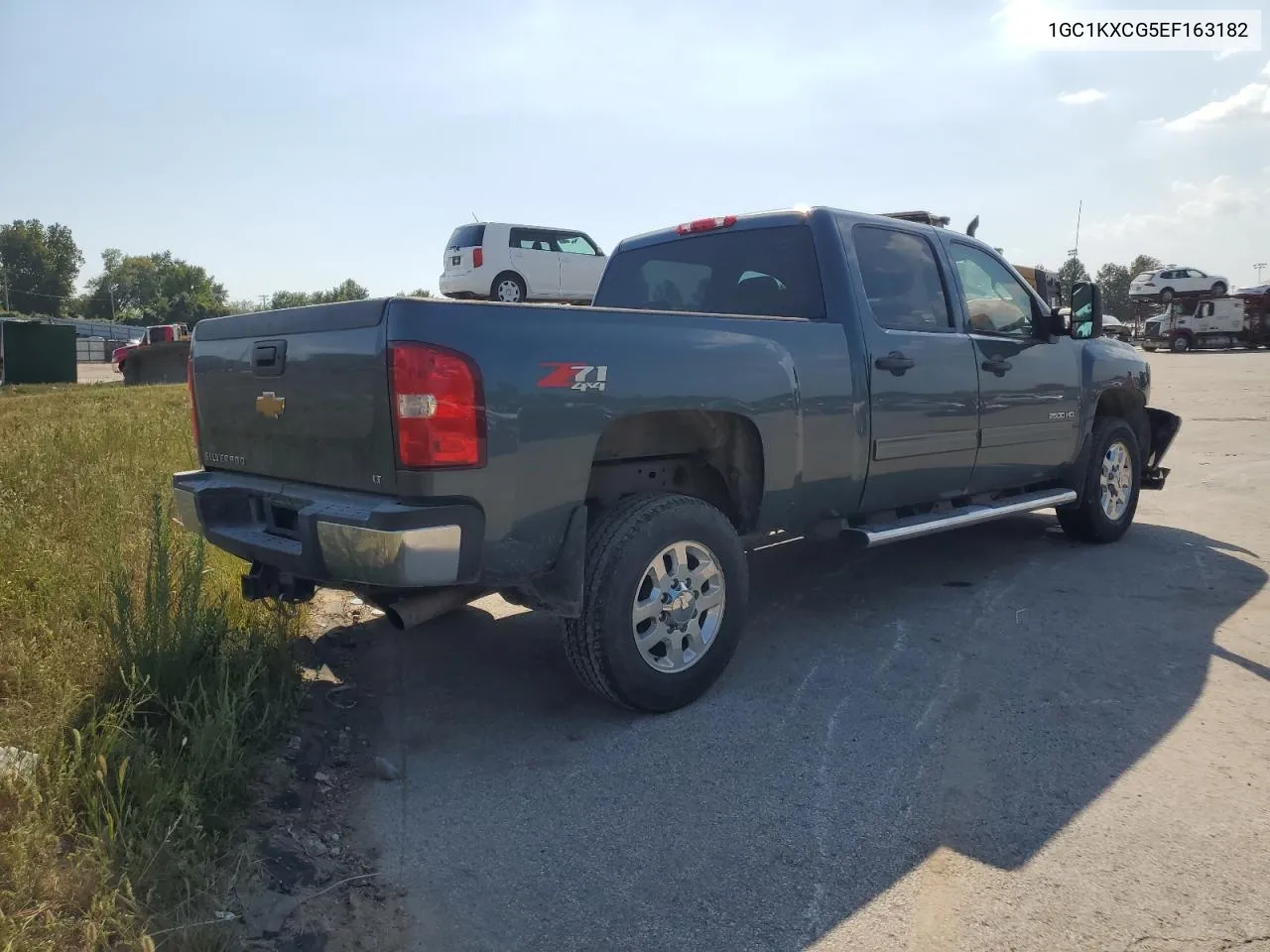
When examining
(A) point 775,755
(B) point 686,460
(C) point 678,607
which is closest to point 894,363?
(B) point 686,460

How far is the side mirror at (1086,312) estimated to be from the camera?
5.91 meters

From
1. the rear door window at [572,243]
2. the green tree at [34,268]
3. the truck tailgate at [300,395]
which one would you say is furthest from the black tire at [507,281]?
the green tree at [34,268]

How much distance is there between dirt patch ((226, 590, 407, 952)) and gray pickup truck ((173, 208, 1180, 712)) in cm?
56

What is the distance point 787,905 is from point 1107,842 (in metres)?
1.07

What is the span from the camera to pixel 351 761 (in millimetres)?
3484

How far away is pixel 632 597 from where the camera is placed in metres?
3.61

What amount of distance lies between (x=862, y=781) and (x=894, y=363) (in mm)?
2195

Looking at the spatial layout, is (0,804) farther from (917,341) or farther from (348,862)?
(917,341)

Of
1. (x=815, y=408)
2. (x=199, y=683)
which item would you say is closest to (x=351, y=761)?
(x=199, y=683)

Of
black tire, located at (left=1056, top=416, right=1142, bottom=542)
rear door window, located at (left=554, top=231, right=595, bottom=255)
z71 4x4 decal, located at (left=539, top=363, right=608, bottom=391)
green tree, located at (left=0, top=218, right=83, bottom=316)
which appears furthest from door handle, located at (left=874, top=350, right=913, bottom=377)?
green tree, located at (left=0, top=218, right=83, bottom=316)

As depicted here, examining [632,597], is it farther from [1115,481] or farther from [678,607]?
[1115,481]

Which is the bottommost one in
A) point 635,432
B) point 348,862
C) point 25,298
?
point 348,862

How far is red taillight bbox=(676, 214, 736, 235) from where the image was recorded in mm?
5102

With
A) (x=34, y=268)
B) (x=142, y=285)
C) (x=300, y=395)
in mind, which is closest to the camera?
(x=300, y=395)
